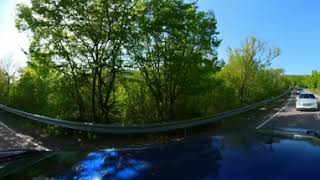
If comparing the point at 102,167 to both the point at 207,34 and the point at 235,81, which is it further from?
the point at 235,81

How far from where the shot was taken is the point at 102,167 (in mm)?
2656

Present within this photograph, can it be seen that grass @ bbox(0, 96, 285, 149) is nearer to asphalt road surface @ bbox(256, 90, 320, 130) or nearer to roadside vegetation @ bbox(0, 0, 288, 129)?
roadside vegetation @ bbox(0, 0, 288, 129)

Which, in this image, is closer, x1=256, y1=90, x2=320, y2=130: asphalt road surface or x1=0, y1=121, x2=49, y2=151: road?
x1=0, y1=121, x2=49, y2=151: road

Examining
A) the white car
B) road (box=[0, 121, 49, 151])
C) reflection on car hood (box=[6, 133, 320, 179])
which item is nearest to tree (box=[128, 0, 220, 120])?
road (box=[0, 121, 49, 151])

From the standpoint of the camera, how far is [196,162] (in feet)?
8.89

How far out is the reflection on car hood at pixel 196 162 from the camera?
249 centimetres

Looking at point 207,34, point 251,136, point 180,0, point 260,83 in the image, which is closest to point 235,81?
point 260,83

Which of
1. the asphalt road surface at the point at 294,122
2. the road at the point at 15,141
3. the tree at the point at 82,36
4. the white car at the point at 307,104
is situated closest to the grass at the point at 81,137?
the road at the point at 15,141

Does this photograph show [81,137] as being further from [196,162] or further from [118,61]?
[196,162]

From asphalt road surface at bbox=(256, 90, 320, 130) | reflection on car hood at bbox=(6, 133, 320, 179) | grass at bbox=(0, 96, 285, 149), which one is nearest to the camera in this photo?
reflection on car hood at bbox=(6, 133, 320, 179)

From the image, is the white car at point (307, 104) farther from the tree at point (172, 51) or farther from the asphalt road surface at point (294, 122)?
the tree at point (172, 51)

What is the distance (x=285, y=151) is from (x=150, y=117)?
637 inches

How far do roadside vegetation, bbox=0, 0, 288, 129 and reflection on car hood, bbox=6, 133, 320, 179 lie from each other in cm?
1230

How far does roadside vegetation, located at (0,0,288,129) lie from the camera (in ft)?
49.5
